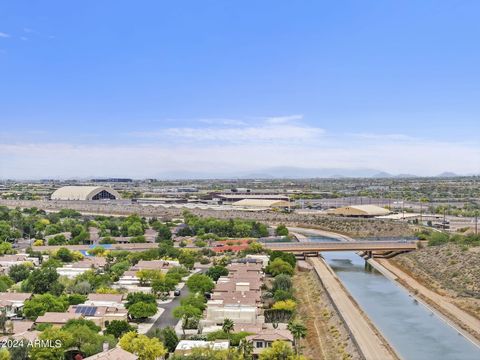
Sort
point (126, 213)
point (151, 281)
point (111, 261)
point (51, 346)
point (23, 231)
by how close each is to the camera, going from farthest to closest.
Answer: point (126, 213), point (23, 231), point (111, 261), point (151, 281), point (51, 346)

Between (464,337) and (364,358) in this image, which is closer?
(364,358)

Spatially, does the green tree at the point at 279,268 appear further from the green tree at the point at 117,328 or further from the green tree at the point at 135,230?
the green tree at the point at 135,230

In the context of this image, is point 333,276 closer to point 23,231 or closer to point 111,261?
point 111,261

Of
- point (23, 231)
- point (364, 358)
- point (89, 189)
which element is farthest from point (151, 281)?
point (89, 189)

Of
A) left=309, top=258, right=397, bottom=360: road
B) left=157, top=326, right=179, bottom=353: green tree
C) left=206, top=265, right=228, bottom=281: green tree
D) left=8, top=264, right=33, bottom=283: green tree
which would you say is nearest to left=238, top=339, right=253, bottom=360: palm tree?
left=157, top=326, right=179, bottom=353: green tree

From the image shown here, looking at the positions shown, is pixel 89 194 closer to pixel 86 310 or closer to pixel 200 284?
pixel 200 284

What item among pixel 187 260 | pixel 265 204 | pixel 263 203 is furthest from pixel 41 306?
pixel 263 203
